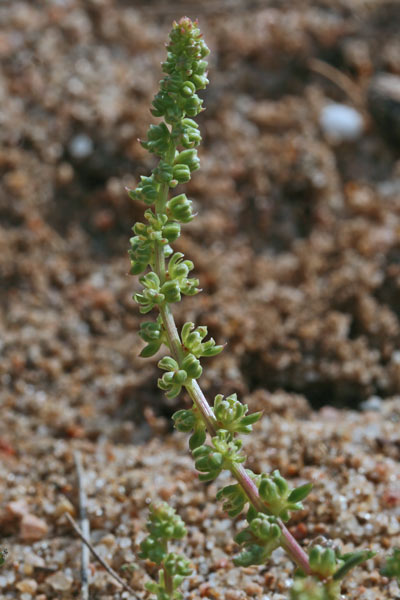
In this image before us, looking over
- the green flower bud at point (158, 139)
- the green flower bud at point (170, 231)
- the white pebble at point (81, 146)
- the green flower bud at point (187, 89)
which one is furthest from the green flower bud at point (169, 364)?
the white pebble at point (81, 146)

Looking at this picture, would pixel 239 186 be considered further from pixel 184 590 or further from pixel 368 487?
pixel 184 590

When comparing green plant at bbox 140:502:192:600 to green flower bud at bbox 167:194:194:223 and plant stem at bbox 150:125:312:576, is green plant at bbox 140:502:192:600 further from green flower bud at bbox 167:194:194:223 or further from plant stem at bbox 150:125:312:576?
green flower bud at bbox 167:194:194:223

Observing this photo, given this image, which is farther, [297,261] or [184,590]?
[297,261]

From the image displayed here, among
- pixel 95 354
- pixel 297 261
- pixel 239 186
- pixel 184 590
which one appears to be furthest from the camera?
pixel 239 186

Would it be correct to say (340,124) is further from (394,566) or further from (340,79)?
(394,566)

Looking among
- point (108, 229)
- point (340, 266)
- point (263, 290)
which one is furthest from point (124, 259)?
point (340, 266)

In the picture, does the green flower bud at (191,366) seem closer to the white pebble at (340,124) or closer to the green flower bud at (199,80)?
Answer: the green flower bud at (199,80)

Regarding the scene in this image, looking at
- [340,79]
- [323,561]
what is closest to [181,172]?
[323,561]
